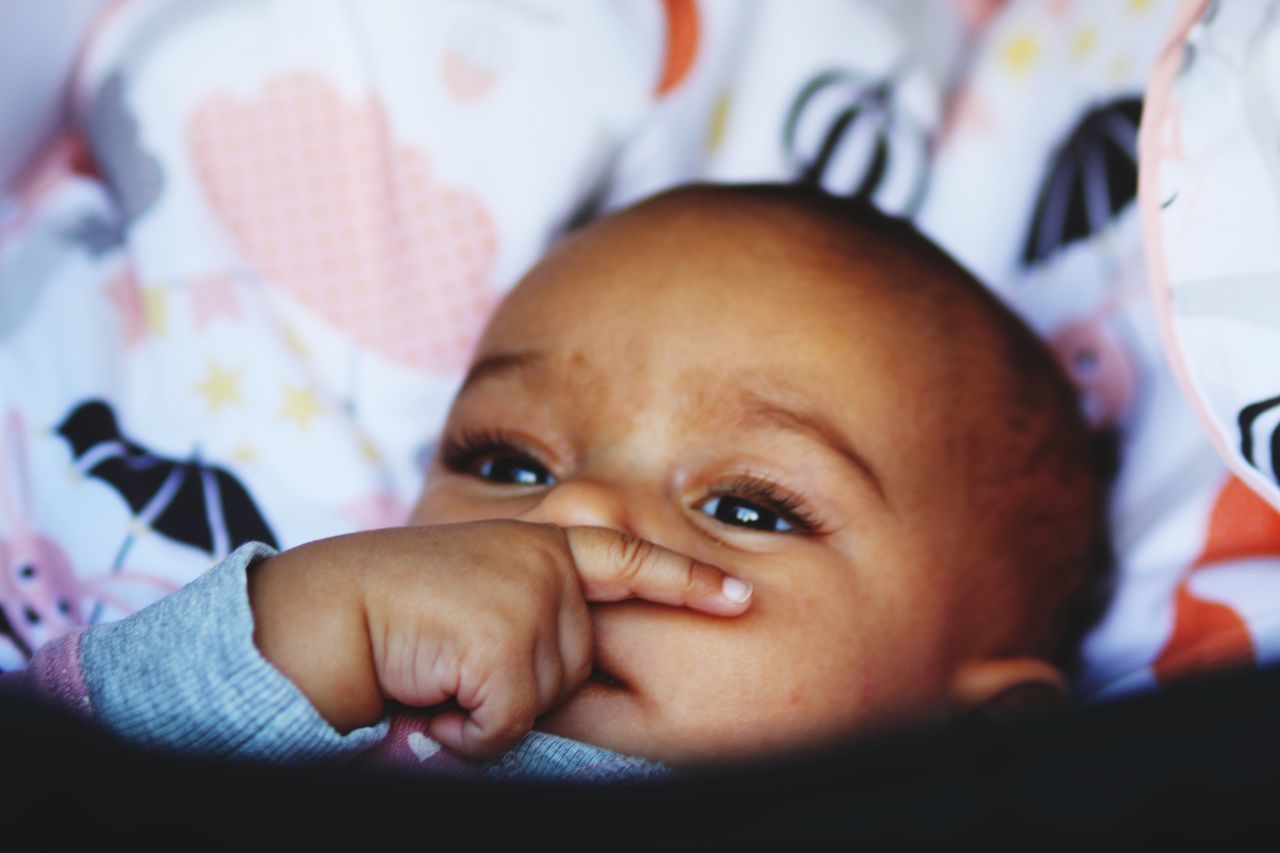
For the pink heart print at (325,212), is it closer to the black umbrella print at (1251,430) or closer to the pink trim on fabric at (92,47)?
the pink trim on fabric at (92,47)

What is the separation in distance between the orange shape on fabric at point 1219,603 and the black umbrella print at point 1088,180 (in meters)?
0.36

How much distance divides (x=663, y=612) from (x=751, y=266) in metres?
0.32

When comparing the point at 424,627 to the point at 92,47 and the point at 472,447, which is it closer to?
the point at 472,447

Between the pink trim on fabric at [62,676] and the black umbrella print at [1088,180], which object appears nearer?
the pink trim on fabric at [62,676]

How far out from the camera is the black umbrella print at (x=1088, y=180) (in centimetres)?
118

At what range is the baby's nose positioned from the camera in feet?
2.50

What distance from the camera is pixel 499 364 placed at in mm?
936

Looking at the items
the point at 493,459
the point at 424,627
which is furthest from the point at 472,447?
the point at 424,627

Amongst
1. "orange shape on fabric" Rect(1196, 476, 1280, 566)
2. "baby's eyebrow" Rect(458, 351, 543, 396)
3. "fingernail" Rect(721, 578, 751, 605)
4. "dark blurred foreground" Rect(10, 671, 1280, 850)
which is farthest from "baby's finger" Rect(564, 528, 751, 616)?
"orange shape on fabric" Rect(1196, 476, 1280, 566)

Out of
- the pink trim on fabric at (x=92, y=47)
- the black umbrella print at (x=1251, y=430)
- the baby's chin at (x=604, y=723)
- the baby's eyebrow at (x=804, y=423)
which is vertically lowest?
the baby's chin at (x=604, y=723)

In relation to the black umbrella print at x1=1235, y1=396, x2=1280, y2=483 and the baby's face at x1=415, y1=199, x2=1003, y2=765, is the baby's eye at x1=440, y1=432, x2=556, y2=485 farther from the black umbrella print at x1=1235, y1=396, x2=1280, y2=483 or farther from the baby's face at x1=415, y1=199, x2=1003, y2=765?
the black umbrella print at x1=1235, y1=396, x2=1280, y2=483

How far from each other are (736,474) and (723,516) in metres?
0.04

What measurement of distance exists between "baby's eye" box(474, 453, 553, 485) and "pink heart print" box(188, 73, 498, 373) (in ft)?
0.73

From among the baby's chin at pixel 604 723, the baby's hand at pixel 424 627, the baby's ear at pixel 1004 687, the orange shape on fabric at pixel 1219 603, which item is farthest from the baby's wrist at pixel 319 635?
the orange shape on fabric at pixel 1219 603
